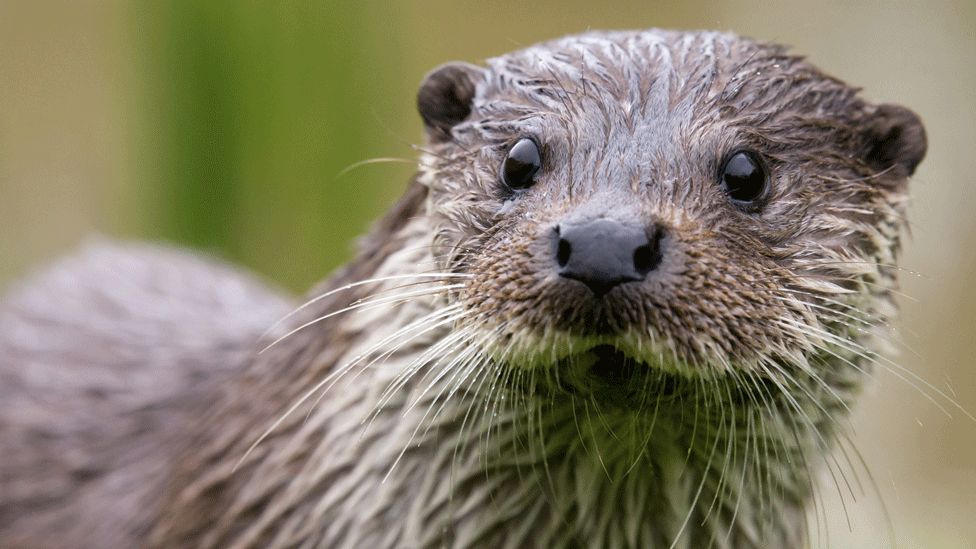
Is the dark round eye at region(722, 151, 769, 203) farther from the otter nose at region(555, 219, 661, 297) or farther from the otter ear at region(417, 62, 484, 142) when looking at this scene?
the otter ear at region(417, 62, 484, 142)

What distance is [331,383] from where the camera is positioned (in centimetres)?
200

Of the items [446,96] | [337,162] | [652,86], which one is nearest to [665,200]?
[652,86]

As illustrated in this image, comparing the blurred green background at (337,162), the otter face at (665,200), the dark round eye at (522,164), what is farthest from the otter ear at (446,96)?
the blurred green background at (337,162)

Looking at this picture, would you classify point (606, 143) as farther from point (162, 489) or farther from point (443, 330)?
point (162, 489)

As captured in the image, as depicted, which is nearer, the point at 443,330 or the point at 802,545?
the point at 443,330

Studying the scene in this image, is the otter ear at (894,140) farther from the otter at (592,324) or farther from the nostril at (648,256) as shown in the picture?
the nostril at (648,256)

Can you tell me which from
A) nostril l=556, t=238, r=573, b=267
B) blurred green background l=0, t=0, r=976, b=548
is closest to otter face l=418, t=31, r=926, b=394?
nostril l=556, t=238, r=573, b=267

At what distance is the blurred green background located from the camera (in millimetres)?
4125

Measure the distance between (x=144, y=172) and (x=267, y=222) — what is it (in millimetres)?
403

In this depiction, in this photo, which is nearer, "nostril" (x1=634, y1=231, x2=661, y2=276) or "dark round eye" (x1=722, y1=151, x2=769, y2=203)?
"nostril" (x1=634, y1=231, x2=661, y2=276)

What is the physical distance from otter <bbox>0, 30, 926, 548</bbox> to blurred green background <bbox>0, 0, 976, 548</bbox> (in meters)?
1.33

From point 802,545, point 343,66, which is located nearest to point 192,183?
point 343,66

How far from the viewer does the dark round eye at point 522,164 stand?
178cm

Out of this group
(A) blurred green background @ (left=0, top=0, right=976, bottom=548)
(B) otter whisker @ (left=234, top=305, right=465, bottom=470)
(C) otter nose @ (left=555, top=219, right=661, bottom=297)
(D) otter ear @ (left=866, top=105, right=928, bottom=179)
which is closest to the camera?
(C) otter nose @ (left=555, top=219, right=661, bottom=297)
